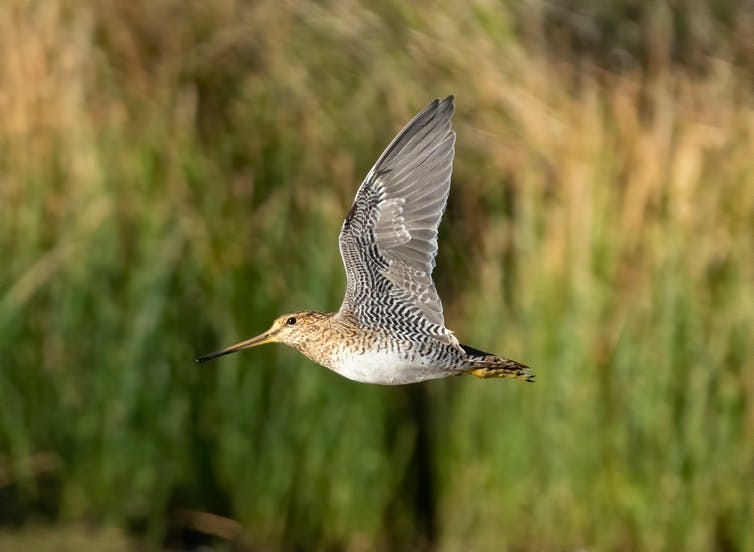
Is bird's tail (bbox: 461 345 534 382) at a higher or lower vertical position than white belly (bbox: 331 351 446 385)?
higher

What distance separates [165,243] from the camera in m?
4.69

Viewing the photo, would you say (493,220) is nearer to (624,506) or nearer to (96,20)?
(624,506)

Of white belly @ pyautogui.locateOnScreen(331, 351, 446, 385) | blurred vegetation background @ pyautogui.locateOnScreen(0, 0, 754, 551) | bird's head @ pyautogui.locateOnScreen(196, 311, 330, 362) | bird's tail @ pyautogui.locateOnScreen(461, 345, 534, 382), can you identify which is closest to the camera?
white belly @ pyautogui.locateOnScreen(331, 351, 446, 385)

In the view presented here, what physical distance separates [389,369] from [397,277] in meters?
0.25

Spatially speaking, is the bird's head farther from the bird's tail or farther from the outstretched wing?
the bird's tail

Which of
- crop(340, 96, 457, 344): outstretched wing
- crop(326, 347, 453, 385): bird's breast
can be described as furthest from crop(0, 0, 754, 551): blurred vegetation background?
crop(326, 347, 453, 385): bird's breast

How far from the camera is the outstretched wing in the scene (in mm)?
2719

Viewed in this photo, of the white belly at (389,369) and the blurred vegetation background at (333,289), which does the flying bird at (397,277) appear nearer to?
the white belly at (389,369)

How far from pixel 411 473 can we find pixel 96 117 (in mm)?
1558


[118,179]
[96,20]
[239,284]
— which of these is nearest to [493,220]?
[239,284]

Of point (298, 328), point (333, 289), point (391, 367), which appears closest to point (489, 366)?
point (391, 367)

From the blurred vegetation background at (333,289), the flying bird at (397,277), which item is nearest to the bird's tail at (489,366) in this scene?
the flying bird at (397,277)

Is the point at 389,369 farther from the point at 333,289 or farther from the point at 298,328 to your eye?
the point at 333,289

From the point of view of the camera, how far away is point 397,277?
2.77m
